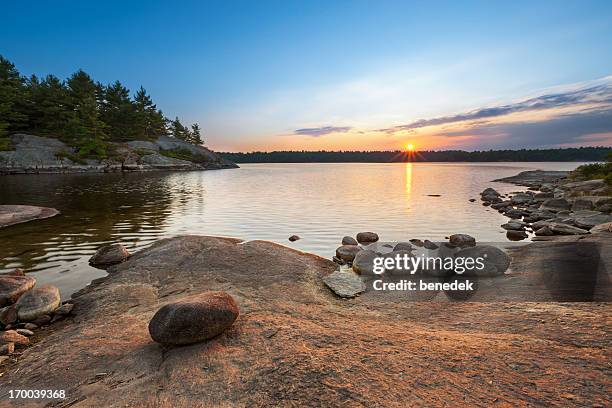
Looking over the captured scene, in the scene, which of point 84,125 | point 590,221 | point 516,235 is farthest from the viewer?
point 84,125

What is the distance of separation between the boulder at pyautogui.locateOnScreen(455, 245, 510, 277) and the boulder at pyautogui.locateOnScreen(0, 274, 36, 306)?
12423 millimetres

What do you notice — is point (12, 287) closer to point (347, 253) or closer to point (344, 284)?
point (344, 284)

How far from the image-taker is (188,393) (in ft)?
13.4

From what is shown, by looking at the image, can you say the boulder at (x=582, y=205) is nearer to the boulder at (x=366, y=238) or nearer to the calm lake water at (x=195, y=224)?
the calm lake water at (x=195, y=224)

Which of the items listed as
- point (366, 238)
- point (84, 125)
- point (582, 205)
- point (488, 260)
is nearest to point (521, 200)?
point (582, 205)

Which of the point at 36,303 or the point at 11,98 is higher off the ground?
the point at 11,98

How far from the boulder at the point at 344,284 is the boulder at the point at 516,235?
11.6 meters

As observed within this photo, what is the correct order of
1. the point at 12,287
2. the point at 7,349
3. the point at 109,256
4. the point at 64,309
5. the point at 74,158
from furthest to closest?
the point at 74,158, the point at 109,256, the point at 12,287, the point at 64,309, the point at 7,349

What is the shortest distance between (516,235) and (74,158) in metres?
80.9

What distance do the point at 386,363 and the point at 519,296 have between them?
17.2 ft

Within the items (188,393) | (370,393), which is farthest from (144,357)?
(370,393)

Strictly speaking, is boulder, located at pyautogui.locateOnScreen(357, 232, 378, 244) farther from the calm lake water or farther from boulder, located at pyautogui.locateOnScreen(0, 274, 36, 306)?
boulder, located at pyautogui.locateOnScreen(0, 274, 36, 306)

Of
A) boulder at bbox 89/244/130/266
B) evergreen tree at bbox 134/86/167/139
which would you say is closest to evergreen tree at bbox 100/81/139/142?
evergreen tree at bbox 134/86/167/139

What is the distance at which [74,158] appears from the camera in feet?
221
